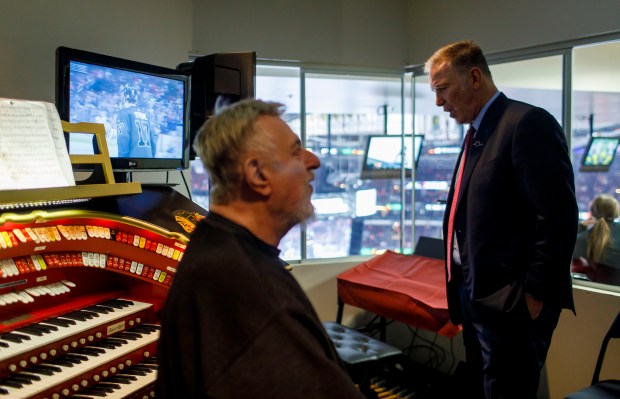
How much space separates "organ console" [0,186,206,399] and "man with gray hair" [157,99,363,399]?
753 mm

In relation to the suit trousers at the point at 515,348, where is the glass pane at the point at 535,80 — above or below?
above

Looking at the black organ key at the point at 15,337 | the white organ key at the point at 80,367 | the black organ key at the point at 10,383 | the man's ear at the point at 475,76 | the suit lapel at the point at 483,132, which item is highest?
the man's ear at the point at 475,76

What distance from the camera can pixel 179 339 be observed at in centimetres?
92

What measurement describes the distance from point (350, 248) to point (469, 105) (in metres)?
2.69

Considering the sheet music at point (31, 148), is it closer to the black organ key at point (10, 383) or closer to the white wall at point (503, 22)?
the black organ key at point (10, 383)

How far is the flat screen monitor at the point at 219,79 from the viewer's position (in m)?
2.66

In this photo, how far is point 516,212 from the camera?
199cm

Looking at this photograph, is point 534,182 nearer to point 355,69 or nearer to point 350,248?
point 355,69

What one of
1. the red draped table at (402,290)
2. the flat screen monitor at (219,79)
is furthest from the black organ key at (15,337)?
the red draped table at (402,290)

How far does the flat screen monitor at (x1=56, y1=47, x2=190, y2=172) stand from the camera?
Answer: 6.47ft

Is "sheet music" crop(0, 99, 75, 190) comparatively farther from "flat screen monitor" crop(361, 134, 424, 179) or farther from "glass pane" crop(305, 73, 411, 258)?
"flat screen monitor" crop(361, 134, 424, 179)

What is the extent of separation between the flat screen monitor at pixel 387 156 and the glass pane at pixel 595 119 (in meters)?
1.18

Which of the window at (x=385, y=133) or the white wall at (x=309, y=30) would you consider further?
the window at (x=385, y=133)

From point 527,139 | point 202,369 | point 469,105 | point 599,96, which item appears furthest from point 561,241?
point 599,96
